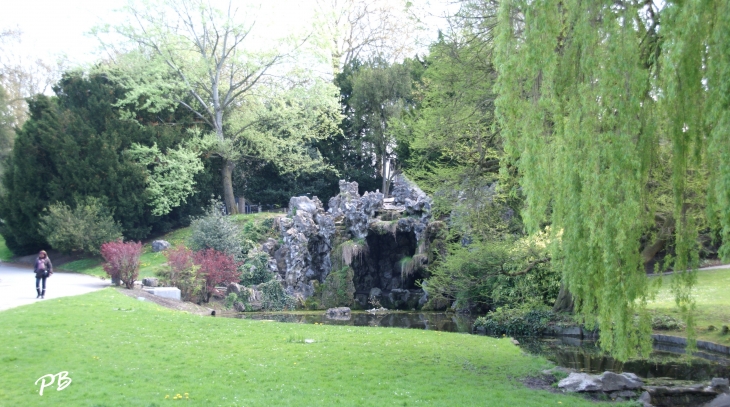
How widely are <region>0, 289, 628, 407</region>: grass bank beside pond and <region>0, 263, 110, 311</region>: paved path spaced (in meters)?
3.01

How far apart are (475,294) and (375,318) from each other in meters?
3.55

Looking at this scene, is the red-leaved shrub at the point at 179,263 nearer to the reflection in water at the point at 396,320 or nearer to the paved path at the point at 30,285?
the paved path at the point at 30,285

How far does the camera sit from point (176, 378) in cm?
900

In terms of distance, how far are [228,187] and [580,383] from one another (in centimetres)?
2593

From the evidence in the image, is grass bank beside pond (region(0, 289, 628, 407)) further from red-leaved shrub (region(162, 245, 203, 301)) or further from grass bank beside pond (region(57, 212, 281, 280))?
grass bank beside pond (region(57, 212, 281, 280))

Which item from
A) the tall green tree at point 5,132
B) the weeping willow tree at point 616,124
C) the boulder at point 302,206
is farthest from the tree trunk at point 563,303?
the tall green tree at point 5,132

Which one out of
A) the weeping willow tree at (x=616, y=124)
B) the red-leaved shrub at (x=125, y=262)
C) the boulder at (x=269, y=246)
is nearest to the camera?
the weeping willow tree at (x=616, y=124)

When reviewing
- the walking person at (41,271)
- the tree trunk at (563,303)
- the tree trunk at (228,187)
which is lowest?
the tree trunk at (563,303)

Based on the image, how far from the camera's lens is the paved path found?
17.3 metres

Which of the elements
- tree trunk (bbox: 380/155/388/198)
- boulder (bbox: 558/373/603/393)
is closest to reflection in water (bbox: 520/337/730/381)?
boulder (bbox: 558/373/603/393)

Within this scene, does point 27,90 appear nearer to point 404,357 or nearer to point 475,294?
point 475,294

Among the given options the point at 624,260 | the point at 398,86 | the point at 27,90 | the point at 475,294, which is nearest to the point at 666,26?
the point at 624,260

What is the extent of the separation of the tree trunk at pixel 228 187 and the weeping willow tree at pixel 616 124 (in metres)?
25.1

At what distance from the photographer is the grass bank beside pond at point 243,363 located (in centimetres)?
818
